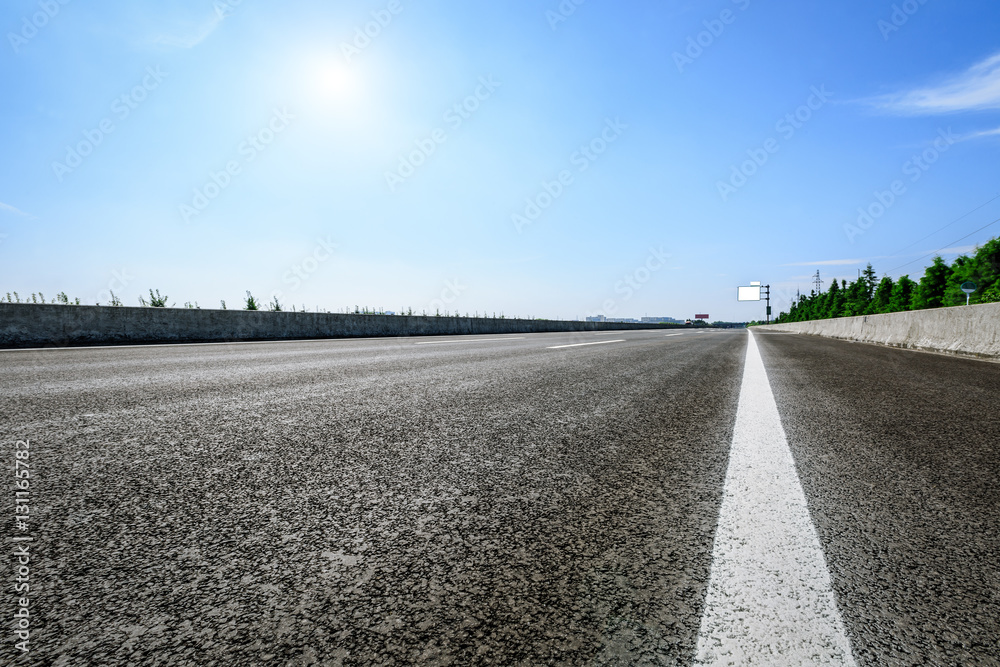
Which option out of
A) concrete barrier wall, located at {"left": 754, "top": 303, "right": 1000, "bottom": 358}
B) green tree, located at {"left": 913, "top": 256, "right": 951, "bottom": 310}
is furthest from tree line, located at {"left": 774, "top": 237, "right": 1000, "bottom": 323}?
concrete barrier wall, located at {"left": 754, "top": 303, "right": 1000, "bottom": 358}

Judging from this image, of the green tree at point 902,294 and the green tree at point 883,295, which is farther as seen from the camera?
the green tree at point 883,295

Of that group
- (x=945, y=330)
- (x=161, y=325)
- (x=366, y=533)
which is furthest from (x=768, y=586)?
(x=161, y=325)

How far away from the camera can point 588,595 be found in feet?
3.91

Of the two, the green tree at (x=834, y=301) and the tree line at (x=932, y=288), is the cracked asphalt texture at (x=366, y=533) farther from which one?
the green tree at (x=834, y=301)

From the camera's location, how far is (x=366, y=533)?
1.52m

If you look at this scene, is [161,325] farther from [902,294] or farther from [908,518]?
[902,294]

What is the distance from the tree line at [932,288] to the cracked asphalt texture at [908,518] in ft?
245

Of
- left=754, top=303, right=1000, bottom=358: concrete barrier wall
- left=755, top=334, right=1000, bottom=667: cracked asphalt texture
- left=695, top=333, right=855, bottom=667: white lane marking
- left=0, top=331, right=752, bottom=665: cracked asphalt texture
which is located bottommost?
left=755, top=334, right=1000, bottom=667: cracked asphalt texture

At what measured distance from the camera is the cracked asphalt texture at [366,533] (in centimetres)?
103

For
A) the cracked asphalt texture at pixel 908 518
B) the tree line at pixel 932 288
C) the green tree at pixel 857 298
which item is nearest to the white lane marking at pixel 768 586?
the cracked asphalt texture at pixel 908 518

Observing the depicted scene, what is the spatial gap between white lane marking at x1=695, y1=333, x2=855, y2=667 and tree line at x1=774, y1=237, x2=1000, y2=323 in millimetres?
76741

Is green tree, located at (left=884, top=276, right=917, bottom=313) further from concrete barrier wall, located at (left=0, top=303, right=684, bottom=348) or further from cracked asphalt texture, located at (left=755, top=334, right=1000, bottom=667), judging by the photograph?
cracked asphalt texture, located at (left=755, top=334, right=1000, bottom=667)

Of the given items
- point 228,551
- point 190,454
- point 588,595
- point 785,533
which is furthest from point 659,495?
point 190,454

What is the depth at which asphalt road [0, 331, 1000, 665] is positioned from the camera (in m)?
1.04
